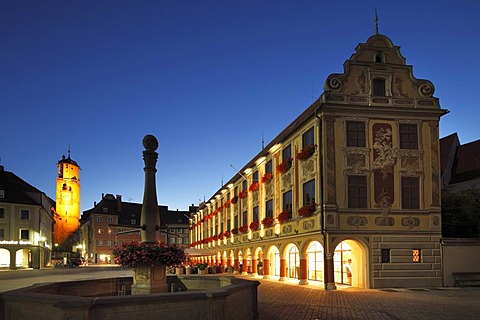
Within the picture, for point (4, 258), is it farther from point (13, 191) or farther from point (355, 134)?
point (355, 134)

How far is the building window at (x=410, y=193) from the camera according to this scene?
27.8 metres

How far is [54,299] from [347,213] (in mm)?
19266

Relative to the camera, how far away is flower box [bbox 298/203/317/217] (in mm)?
28033

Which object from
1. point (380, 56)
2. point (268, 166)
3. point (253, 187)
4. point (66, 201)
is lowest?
point (66, 201)

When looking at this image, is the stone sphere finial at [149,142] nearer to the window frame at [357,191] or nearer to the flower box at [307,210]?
the flower box at [307,210]

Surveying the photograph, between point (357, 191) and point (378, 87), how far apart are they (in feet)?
19.2

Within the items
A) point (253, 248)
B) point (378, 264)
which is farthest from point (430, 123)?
point (253, 248)

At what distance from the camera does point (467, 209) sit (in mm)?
32094

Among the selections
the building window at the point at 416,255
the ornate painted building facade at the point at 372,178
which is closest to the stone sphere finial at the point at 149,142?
the ornate painted building facade at the point at 372,178

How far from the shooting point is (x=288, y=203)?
32.9 m

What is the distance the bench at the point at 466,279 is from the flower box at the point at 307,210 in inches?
313

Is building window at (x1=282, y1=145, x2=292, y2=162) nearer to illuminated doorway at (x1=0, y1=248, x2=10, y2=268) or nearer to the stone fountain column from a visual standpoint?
the stone fountain column

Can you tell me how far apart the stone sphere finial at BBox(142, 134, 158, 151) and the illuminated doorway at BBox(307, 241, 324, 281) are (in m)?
→ 15.8

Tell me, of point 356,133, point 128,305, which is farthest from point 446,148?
point 128,305
